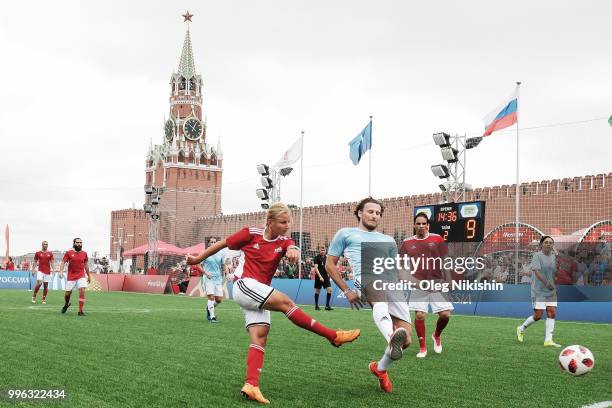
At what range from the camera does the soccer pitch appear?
20.3 feet

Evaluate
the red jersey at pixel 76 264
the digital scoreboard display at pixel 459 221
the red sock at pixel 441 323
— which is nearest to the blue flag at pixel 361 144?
the digital scoreboard display at pixel 459 221

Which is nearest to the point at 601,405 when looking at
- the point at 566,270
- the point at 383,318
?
the point at 383,318

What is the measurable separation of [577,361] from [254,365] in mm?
3511

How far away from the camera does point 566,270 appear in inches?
821

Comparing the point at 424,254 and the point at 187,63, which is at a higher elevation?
the point at 187,63

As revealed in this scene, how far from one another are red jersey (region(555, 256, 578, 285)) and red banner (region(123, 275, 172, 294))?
21.8m

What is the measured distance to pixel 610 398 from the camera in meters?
6.47

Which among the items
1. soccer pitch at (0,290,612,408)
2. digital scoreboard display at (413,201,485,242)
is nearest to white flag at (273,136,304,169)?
digital scoreboard display at (413,201,485,242)

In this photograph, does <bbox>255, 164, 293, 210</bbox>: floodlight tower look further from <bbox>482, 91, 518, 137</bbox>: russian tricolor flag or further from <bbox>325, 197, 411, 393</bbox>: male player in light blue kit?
<bbox>325, 197, 411, 393</bbox>: male player in light blue kit

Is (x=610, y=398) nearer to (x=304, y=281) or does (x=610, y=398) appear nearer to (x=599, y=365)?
(x=599, y=365)

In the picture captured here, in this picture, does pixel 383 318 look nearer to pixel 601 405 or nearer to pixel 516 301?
pixel 601 405

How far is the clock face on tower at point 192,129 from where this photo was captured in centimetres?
12088

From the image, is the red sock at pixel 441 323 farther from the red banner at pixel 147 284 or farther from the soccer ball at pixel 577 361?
the red banner at pixel 147 284

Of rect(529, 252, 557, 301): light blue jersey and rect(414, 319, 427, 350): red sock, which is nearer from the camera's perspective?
rect(414, 319, 427, 350): red sock
